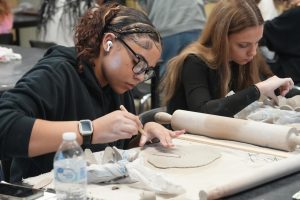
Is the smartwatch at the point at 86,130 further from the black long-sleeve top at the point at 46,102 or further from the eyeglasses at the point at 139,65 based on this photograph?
the eyeglasses at the point at 139,65

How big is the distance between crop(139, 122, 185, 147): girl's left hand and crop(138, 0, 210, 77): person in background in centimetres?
192

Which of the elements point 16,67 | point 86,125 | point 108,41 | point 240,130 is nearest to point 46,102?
point 86,125

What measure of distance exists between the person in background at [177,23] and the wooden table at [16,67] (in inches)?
35.4

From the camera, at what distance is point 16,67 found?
287cm

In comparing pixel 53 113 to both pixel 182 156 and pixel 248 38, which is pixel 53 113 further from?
pixel 248 38

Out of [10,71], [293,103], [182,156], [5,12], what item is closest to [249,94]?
[293,103]

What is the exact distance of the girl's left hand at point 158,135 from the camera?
69.0 inches

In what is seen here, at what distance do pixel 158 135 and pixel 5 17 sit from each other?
2546 millimetres

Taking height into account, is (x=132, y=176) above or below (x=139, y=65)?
below

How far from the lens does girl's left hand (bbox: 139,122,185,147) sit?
5.75ft

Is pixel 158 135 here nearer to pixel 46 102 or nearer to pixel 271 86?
pixel 46 102

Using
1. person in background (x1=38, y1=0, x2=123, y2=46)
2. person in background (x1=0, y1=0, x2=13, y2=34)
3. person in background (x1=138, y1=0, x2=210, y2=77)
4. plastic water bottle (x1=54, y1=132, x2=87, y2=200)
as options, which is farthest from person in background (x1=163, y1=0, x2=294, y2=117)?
person in background (x1=0, y1=0, x2=13, y2=34)

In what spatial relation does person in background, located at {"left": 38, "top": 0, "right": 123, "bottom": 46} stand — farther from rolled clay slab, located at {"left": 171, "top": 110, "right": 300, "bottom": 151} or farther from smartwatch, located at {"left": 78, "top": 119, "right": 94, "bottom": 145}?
smartwatch, located at {"left": 78, "top": 119, "right": 94, "bottom": 145}

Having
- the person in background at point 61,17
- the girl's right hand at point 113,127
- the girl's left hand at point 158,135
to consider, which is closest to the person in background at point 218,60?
the girl's left hand at point 158,135
